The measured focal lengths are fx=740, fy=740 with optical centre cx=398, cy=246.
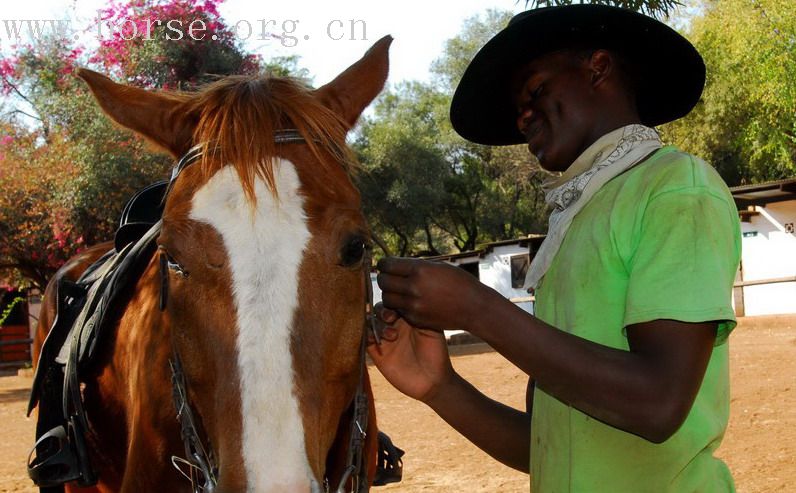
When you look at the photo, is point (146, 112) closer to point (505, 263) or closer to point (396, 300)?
point (396, 300)

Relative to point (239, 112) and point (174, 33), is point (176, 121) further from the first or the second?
point (174, 33)

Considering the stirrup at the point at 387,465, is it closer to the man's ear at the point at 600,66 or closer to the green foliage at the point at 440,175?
the man's ear at the point at 600,66

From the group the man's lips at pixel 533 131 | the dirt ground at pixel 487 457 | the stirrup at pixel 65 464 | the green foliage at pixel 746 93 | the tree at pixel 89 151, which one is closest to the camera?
the man's lips at pixel 533 131

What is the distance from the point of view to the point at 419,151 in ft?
90.6

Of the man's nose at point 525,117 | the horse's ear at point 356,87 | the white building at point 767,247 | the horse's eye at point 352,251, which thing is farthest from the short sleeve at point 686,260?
the white building at point 767,247

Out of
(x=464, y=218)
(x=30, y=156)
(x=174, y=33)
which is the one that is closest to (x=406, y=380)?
(x=174, y=33)

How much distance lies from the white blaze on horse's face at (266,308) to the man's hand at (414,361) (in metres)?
0.54

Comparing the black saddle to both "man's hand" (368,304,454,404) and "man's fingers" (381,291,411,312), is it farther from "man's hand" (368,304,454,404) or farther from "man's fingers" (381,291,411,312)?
"man's fingers" (381,291,411,312)

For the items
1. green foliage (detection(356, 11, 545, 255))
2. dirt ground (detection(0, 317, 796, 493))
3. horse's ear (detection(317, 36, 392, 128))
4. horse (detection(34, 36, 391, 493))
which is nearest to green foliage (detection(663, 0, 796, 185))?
green foliage (detection(356, 11, 545, 255))

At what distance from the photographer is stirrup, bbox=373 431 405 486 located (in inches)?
135

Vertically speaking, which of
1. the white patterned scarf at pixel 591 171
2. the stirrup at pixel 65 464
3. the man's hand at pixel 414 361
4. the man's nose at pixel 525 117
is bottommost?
the stirrup at pixel 65 464

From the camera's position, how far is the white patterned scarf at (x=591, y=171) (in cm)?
179

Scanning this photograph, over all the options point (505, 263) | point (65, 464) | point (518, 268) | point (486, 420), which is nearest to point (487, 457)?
point (65, 464)

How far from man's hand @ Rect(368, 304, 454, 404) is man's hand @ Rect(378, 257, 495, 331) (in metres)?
0.46
